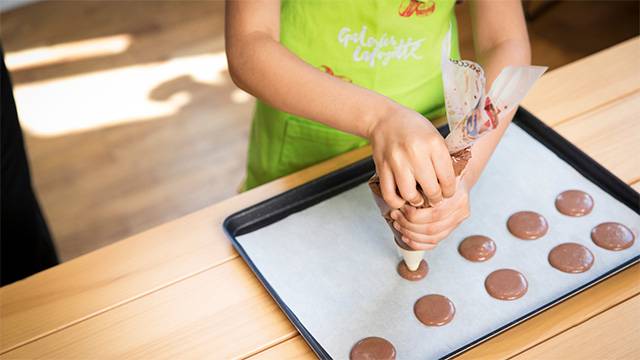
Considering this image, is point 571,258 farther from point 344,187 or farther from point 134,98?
point 134,98

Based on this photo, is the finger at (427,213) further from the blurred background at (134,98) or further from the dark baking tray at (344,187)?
the blurred background at (134,98)

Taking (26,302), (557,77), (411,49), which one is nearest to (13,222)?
(26,302)

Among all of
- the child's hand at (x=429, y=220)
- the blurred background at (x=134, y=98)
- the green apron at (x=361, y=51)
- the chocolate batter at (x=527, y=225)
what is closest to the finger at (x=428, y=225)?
the child's hand at (x=429, y=220)

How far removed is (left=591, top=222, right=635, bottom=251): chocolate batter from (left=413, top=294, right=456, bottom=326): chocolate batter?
236 mm

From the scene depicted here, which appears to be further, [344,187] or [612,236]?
[344,187]

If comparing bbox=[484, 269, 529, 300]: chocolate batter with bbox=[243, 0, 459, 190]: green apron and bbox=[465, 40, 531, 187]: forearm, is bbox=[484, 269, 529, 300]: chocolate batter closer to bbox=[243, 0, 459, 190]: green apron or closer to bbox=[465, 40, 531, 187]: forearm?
bbox=[465, 40, 531, 187]: forearm

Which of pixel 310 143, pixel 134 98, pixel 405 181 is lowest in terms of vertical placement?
pixel 134 98

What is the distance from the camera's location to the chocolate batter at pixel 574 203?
3.37 ft

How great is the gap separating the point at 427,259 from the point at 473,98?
0.94ft

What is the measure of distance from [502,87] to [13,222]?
1.04 meters

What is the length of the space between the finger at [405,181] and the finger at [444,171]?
Answer: 0.10 ft

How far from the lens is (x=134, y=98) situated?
8.48 ft

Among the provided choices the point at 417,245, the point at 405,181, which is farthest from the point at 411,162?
the point at 417,245

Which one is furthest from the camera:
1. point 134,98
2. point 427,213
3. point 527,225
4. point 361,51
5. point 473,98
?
point 134,98
